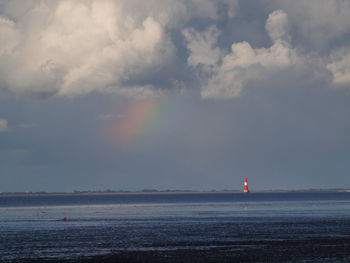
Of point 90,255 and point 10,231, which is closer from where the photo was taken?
point 90,255

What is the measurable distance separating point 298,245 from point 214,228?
2421 cm

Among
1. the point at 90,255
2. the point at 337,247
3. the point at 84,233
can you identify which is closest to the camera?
the point at 90,255

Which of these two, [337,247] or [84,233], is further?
[84,233]

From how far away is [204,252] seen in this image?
53.2 metres

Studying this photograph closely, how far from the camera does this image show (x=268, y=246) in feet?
188

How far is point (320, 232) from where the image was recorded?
71.6m

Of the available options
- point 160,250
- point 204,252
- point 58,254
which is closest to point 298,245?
point 204,252

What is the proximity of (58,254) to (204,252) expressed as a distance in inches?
585

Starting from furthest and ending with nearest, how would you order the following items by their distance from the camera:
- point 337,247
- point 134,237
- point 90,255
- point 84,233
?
point 84,233
point 134,237
point 337,247
point 90,255

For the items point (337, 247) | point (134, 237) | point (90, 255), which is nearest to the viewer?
point (90, 255)

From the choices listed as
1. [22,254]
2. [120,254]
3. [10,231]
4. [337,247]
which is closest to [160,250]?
[120,254]

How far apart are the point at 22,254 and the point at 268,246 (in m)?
26.1

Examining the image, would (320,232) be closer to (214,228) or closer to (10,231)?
(214,228)

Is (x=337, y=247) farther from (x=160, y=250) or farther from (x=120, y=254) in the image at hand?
(x=120, y=254)
